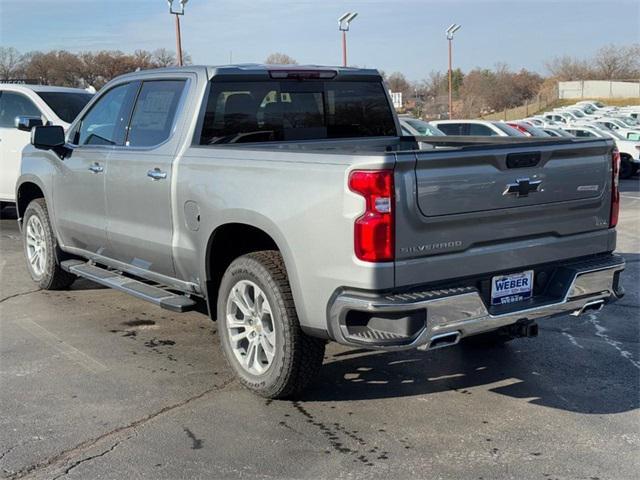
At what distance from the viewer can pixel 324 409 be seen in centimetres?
438

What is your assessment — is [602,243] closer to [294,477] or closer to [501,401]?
[501,401]

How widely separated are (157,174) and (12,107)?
260 inches

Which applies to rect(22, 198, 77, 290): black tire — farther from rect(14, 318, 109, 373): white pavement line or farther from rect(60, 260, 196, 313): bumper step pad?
rect(14, 318, 109, 373): white pavement line

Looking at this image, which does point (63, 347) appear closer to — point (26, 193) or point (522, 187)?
point (26, 193)

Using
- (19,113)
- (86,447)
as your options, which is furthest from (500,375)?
(19,113)

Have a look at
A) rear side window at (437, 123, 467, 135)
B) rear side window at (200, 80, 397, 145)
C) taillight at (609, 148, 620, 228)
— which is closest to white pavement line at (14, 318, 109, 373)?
rear side window at (200, 80, 397, 145)

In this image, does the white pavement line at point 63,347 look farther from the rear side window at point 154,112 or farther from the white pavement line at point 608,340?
the white pavement line at point 608,340

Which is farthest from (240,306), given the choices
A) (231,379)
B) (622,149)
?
(622,149)

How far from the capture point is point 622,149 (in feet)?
70.7

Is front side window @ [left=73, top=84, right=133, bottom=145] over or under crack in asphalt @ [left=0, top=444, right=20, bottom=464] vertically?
over

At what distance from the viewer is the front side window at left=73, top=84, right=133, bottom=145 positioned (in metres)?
5.81

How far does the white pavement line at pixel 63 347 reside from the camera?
512cm

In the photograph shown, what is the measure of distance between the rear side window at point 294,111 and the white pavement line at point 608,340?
7.46 feet

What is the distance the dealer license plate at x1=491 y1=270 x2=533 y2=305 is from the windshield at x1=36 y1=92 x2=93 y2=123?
7773 millimetres
